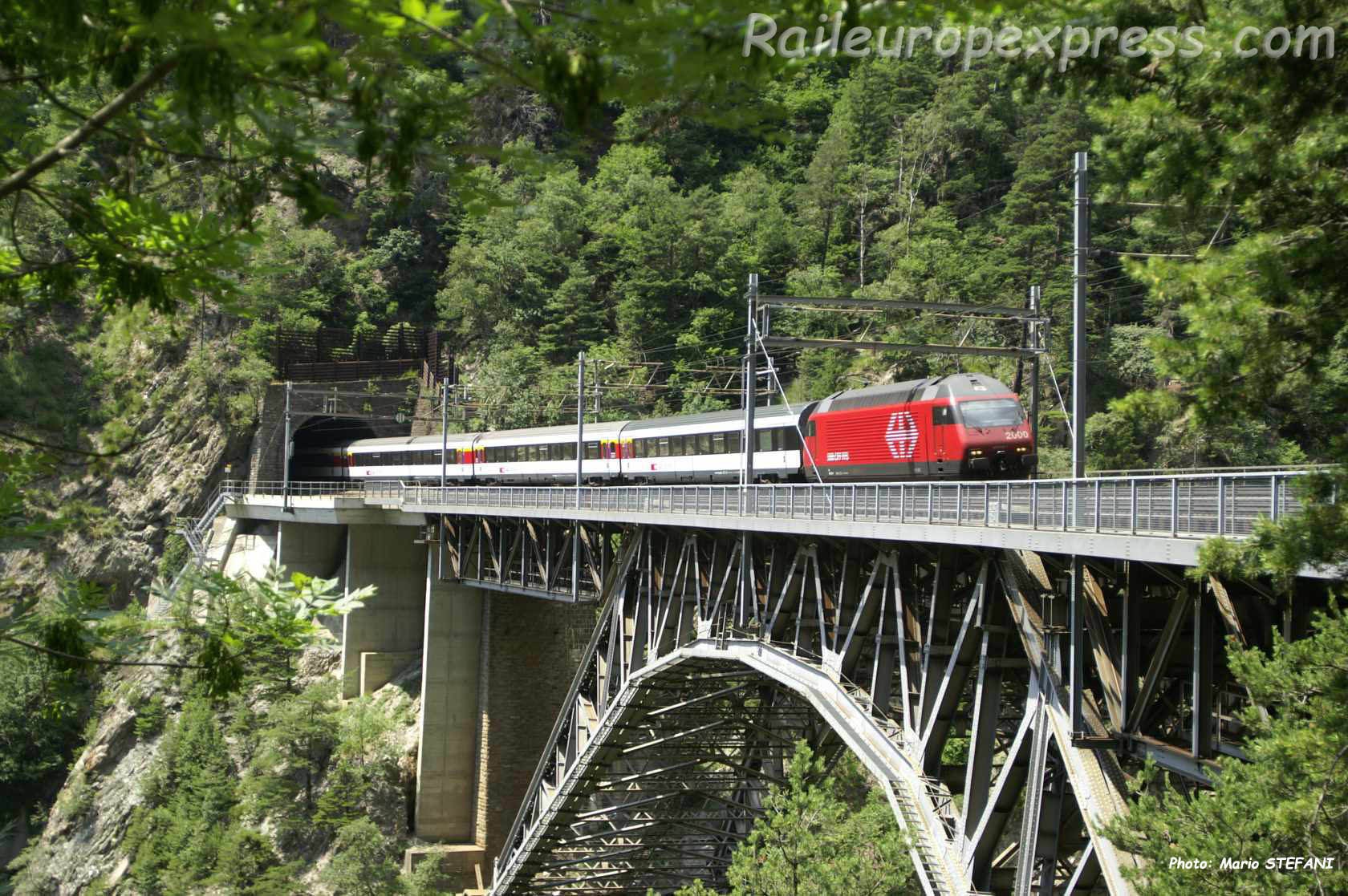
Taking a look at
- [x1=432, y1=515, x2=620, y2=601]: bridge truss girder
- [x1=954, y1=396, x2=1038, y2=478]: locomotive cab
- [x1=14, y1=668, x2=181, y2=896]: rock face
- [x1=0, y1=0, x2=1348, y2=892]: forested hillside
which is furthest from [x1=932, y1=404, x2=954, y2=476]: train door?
[x1=14, y1=668, x2=181, y2=896]: rock face

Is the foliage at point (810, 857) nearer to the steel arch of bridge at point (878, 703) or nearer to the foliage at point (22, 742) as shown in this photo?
the steel arch of bridge at point (878, 703)

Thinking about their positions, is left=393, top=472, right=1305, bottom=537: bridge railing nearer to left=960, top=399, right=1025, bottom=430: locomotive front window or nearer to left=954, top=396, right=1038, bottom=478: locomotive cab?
left=954, top=396, right=1038, bottom=478: locomotive cab

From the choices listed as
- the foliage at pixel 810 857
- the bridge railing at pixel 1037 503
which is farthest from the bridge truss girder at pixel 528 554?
the foliage at pixel 810 857

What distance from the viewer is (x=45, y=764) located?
169 feet

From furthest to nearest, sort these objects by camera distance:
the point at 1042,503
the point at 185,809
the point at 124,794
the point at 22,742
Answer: the point at 22,742, the point at 124,794, the point at 185,809, the point at 1042,503

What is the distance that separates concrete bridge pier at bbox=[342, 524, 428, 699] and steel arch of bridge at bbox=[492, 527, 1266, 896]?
10378 millimetres

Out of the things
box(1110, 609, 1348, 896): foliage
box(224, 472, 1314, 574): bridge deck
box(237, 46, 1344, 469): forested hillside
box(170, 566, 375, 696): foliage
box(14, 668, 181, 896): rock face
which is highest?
box(237, 46, 1344, 469): forested hillside

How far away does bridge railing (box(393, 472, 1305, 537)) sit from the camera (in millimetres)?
9758

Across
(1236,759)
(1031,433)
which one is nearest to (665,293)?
(1031,433)

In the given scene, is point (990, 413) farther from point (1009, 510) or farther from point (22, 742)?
point (22, 742)

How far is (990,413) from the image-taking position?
73.7 ft

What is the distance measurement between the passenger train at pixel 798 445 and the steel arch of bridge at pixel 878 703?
145 inches

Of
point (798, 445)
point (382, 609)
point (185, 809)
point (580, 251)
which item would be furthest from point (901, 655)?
point (580, 251)

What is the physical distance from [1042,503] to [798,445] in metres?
15.7
